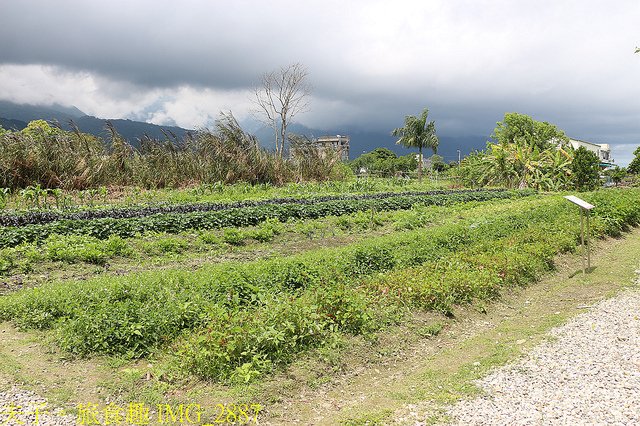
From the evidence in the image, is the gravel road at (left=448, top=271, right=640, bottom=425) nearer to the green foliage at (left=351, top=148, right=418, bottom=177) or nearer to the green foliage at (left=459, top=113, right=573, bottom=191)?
the green foliage at (left=459, top=113, right=573, bottom=191)

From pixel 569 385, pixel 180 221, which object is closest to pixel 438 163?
pixel 180 221

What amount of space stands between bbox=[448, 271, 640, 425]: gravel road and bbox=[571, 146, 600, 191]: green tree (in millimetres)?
31172

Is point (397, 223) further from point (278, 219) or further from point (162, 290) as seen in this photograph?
point (162, 290)

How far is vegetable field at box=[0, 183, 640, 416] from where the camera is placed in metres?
5.26

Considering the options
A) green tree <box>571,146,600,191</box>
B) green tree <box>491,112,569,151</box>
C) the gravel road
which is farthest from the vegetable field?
green tree <box>491,112,569,151</box>

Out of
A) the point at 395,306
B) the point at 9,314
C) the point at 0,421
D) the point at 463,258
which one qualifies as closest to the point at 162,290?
the point at 9,314

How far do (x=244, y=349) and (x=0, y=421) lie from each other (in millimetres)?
2183

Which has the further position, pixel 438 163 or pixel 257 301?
pixel 438 163

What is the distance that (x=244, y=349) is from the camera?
5.01m

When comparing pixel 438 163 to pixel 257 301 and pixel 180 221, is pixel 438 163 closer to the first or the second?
pixel 180 221

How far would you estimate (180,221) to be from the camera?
1193 cm

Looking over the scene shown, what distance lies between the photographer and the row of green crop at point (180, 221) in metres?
9.95

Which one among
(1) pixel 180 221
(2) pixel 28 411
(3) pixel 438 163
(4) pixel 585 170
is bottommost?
(3) pixel 438 163

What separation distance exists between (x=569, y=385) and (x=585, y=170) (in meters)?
33.7
